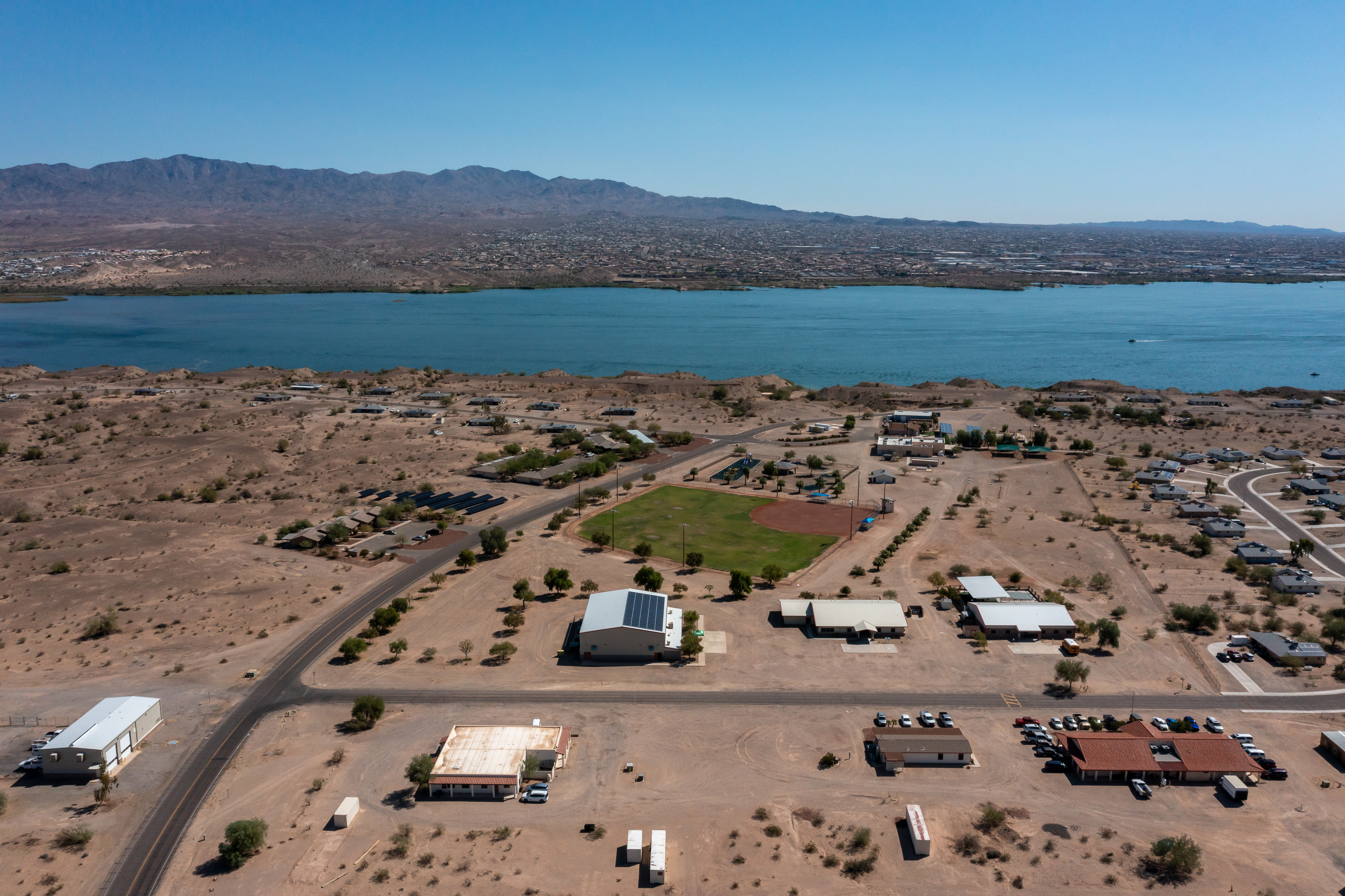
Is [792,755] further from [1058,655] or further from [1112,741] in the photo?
[1058,655]

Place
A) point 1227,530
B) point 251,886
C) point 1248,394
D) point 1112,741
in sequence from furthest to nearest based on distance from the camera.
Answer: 1. point 1248,394
2. point 1227,530
3. point 1112,741
4. point 251,886

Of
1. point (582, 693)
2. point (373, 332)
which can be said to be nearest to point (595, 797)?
point (582, 693)

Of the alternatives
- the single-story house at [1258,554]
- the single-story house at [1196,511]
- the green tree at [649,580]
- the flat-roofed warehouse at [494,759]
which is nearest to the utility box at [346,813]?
the flat-roofed warehouse at [494,759]

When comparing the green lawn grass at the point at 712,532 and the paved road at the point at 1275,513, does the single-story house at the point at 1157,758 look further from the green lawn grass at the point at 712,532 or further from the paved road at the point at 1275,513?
the paved road at the point at 1275,513

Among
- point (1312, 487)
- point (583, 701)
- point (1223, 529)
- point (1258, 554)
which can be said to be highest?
point (1312, 487)

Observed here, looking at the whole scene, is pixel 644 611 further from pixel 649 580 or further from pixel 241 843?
pixel 241 843

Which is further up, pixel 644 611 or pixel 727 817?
pixel 644 611

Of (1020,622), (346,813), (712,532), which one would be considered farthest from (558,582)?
(1020,622)
